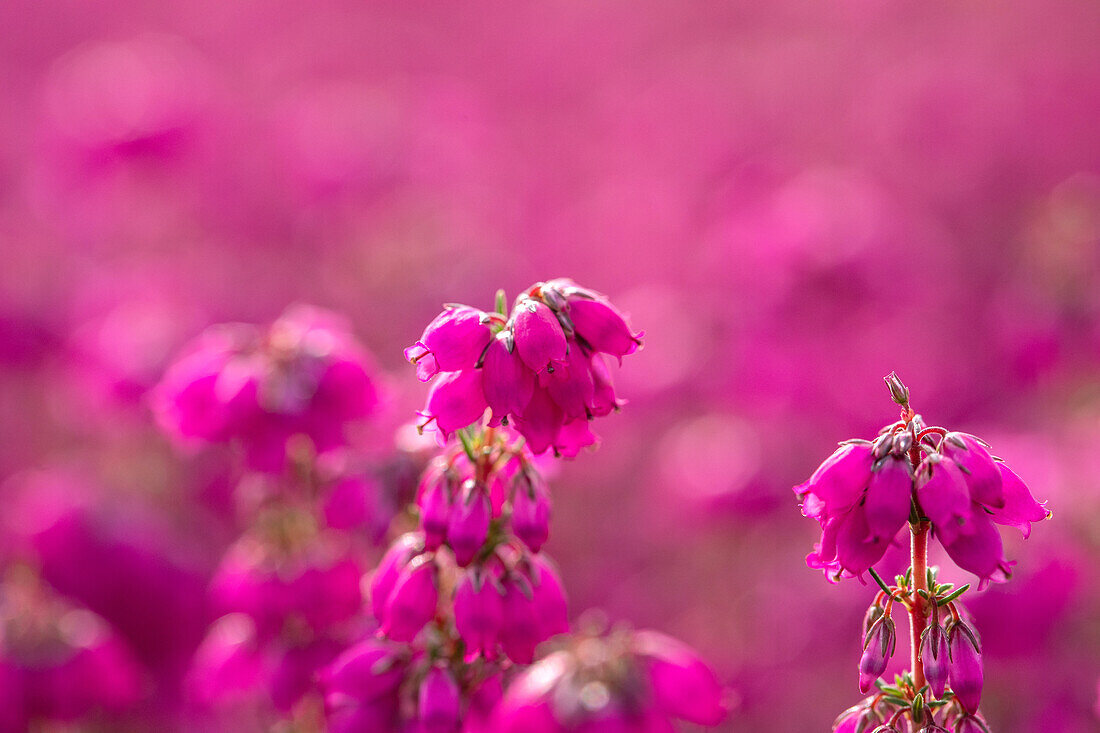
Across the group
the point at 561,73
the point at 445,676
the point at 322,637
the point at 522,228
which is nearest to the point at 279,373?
the point at 322,637

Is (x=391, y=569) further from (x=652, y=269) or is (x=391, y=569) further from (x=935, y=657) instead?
(x=652, y=269)

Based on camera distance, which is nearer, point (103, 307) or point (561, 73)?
point (103, 307)

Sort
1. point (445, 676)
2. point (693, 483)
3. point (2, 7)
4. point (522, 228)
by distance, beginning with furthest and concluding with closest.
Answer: point (2, 7) < point (522, 228) < point (693, 483) < point (445, 676)

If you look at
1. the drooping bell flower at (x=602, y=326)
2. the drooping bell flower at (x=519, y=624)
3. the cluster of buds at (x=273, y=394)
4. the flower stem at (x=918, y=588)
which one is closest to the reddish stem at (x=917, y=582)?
the flower stem at (x=918, y=588)

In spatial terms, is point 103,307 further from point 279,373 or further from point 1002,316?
point 1002,316

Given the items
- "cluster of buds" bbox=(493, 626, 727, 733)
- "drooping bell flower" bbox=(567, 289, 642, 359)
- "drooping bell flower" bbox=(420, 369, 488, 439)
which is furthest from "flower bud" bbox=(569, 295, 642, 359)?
"cluster of buds" bbox=(493, 626, 727, 733)

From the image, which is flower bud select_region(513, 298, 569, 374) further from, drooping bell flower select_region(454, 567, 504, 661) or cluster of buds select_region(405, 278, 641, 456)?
drooping bell flower select_region(454, 567, 504, 661)
